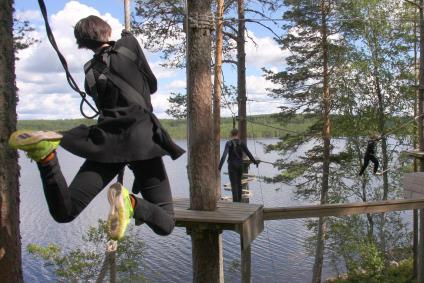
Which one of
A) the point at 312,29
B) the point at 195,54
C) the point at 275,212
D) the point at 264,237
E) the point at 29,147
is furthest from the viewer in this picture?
the point at 264,237

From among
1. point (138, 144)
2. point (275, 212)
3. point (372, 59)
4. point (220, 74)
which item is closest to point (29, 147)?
point (138, 144)

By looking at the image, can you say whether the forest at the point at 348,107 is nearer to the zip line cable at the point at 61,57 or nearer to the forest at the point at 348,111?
the forest at the point at 348,111

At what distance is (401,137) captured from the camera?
18.8m

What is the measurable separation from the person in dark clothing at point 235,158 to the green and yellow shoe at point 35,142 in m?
6.56

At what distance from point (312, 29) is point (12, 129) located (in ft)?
49.7

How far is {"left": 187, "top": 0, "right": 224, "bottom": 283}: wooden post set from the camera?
4070 millimetres

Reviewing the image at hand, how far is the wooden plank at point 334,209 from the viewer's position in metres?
4.62

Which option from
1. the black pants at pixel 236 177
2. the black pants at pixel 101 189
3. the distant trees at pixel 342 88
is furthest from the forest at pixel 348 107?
the black pants at pixel 101 189

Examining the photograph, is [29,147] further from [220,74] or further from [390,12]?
[390,12]

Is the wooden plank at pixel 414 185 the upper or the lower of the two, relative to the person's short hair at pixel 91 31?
lower

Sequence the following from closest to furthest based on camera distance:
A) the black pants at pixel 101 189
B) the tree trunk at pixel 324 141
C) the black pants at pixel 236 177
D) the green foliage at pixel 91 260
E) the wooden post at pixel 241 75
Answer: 1. the black pants at pixel 101 189
2. the black pants at pixel 236 177
3. the green foliage at pixel 91 260
4. the wooden post at pixel 241 75
5. the tree trunk at pixel 324 141

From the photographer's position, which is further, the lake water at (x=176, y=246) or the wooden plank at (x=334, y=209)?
the lake water at (x=176, y=246)

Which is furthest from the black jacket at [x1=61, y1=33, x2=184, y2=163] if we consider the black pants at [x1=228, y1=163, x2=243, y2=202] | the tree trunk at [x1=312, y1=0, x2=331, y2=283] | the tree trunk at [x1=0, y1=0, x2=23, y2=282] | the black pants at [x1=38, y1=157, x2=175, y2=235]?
the tree trunk at [x1=312, y1=0, x2=331, y2=283]

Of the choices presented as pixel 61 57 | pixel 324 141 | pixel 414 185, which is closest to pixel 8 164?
pixel 61 57
